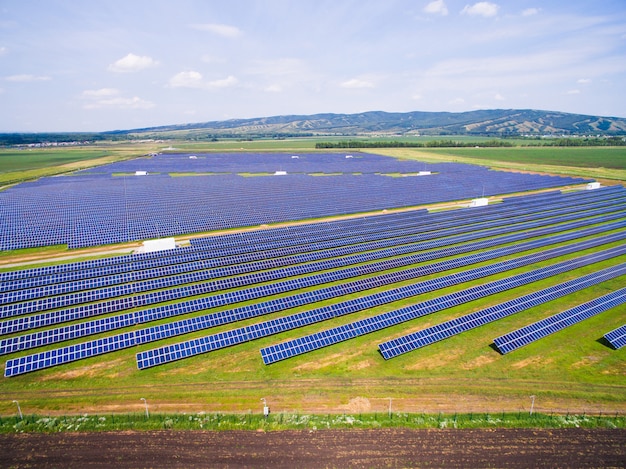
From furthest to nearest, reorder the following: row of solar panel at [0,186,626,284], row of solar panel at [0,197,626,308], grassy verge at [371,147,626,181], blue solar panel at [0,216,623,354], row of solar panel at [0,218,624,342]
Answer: grassy verge at [371,147,626,181] < row of solar panel at [0,186,626,284] < row of solar panel at [0,197,626,308] < row of solar panel at [0,218,624,342] < blue solar panel at [0,216,623,354]

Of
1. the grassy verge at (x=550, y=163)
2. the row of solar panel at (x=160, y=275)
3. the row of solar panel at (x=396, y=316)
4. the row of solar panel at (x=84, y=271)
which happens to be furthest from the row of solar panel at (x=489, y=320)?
the grassy verge at (x=550, y=163)

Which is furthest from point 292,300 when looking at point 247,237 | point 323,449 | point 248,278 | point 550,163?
point 550,163

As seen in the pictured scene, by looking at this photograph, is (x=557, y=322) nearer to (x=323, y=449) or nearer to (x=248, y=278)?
(x=323, y=449)

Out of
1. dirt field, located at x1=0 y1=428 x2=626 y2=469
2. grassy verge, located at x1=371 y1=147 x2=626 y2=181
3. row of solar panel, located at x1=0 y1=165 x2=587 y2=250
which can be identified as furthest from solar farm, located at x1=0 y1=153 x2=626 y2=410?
grassy verge, located at x1=371 y1=147 x2=626 y2=181

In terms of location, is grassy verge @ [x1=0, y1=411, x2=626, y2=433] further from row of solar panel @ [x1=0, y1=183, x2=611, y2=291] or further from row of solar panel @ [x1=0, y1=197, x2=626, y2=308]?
row of solar panel @ [x1=0, y1=183, x2=611, y2=291]

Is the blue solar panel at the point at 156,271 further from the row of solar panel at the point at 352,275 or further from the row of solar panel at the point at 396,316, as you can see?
the row of solar panel at the point at 396,316

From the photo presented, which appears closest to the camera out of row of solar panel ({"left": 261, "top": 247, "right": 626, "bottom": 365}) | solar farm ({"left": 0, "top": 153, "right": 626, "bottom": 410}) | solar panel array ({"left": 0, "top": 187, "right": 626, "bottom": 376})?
solar farm ({"left": 0, "top": 153, "right": 626, "bottom": 410})
